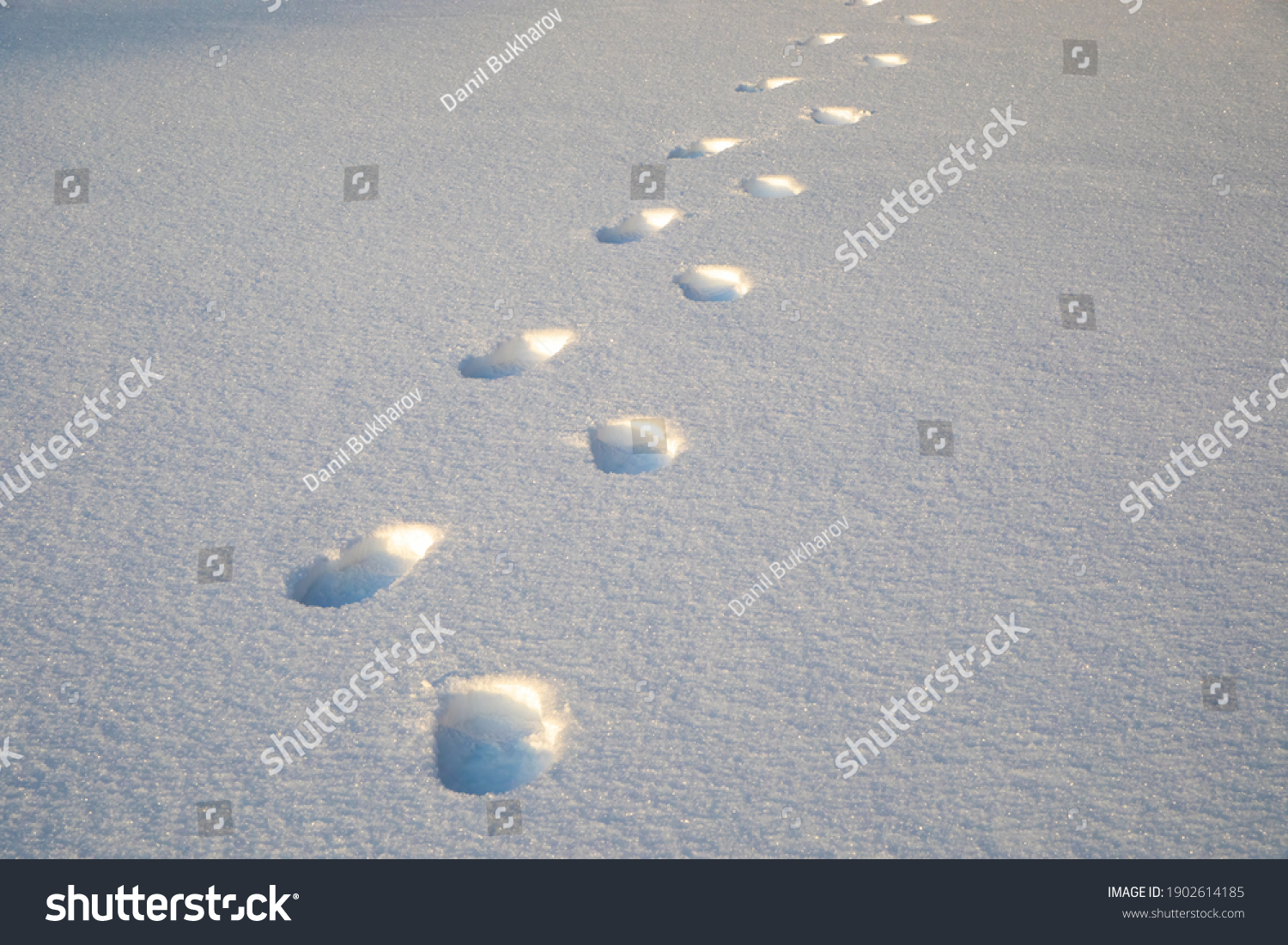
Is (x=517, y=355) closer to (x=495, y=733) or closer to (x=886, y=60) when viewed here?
(x=495, y=733)

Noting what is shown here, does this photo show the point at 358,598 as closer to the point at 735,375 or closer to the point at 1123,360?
the point at 735,375

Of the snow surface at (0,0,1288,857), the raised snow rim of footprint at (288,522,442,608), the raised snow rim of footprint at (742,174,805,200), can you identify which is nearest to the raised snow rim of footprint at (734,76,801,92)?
the snow surface at (0,0,1288,857)

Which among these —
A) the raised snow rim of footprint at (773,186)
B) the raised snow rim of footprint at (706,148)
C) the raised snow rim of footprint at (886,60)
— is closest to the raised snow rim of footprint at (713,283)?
the raised snow rim of footprint at (773,186)

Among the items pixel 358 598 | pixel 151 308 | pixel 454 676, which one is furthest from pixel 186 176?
pixel 454 676

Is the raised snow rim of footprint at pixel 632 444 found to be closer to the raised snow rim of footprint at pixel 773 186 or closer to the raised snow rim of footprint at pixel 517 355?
the raised snow rim of footprint at pixel 517 355

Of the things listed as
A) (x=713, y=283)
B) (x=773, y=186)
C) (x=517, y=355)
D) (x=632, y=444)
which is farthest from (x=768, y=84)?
(x=632, y=444)
